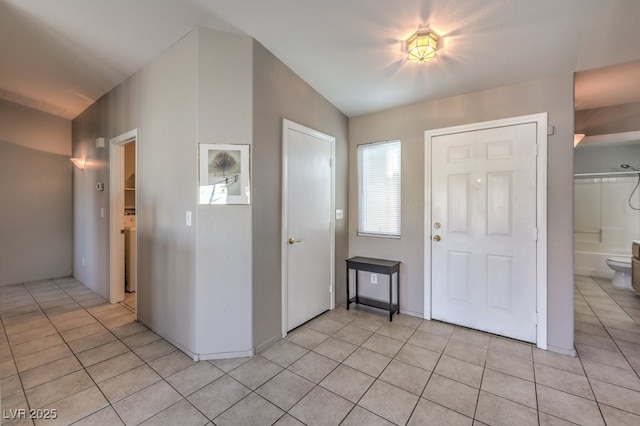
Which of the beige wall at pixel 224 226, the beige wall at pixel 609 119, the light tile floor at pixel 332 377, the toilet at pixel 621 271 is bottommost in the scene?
the light tile floor at pixel 332 377

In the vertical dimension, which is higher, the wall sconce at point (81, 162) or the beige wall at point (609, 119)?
the beige wall at point (609, 119)

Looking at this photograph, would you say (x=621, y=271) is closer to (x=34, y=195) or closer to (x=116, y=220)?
(x=116, y=220)

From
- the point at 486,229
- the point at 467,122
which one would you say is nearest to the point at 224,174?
the point at 467,122

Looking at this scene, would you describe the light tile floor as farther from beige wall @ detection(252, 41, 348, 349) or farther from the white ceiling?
the white ceiling

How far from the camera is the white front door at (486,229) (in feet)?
8.23

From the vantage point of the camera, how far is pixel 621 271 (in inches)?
161

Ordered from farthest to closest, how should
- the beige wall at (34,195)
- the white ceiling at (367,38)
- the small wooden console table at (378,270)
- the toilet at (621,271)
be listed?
1. the beige wall at (34,195)
2. the toilet at (621,271)
3. the small wooden console table at (378,270)
4. the white ceiling at (367,38)

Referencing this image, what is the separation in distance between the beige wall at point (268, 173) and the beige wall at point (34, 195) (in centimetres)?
450

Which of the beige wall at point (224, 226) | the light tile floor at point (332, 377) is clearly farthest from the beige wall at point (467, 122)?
the beige wall at point (224, 226)

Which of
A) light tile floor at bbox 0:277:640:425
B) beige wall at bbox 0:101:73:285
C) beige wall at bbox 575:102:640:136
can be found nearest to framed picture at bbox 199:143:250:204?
light tile floor at bbox 0:277:640:425

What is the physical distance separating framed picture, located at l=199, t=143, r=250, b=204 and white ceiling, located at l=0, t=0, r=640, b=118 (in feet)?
3.17

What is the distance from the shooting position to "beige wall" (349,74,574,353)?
2.33 m

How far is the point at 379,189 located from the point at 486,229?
1224 millimetres

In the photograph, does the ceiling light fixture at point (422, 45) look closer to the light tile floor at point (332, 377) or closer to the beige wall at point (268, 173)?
the beige wall at point (268, 173)
